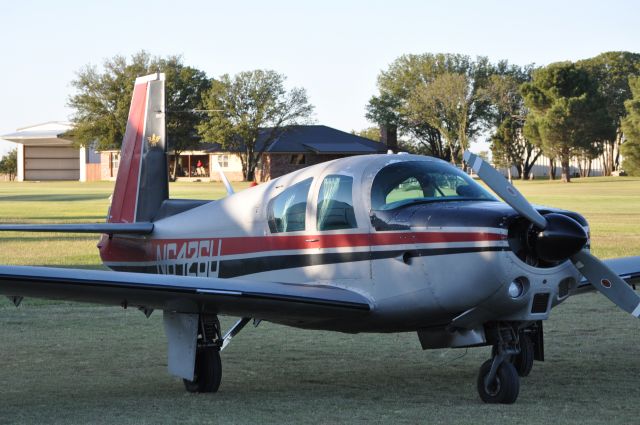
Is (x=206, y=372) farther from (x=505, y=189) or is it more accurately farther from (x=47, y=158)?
(x=47, y=158)

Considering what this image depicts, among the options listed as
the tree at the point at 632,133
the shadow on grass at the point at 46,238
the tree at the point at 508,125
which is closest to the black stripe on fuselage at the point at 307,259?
the shadow on grass at the point at 46,238

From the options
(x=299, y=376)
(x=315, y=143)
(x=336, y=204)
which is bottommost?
(x=299, y=376)

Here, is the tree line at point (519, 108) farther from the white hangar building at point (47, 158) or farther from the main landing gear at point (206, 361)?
the main landing gear at point (206, 361)

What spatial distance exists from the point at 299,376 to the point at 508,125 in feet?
360

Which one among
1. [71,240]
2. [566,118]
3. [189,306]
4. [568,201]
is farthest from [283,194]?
[566,118]

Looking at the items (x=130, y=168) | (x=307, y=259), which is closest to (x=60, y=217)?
(x=130, y=168)

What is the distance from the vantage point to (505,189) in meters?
7.75

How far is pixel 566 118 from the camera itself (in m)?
97.0

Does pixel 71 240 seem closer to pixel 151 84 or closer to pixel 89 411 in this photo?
pixel 151 84

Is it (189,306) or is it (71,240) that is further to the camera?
(71,240)

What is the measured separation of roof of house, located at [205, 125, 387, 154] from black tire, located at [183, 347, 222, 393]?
99.8m

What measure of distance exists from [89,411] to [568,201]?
173 feet

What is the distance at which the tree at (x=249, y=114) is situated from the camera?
371ft

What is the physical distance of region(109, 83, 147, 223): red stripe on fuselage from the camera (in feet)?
38.9
